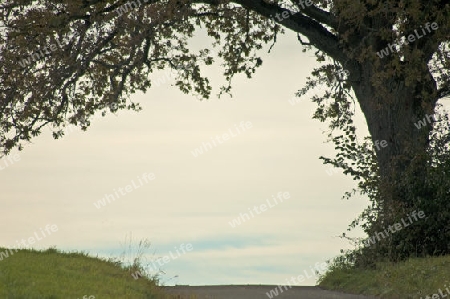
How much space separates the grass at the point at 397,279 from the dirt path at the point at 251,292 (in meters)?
0.69

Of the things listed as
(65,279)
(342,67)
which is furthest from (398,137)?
(65,279)

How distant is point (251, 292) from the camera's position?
16.0 m

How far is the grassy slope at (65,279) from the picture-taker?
11758 millimetres

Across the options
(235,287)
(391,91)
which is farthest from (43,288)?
(391,91)

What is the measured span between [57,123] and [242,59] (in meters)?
8.03

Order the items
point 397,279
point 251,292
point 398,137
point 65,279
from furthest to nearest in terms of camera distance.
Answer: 1. point 398,137
2. point 251,292
3. point 397,279
4. point 65,279

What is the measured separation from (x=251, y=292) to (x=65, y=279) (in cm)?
514

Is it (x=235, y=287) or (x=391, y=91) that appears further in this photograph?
(x=391, y=91)

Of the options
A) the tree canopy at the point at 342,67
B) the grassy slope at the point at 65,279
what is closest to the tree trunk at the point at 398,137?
the tree canopy at the point at 342,67

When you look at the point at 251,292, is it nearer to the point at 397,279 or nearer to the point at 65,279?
the point at 397,279

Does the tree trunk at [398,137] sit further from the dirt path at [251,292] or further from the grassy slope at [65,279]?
the grassy slope at [65,279]

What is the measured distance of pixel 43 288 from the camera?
1190 centimetres

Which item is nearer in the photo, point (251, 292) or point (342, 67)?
point (251, 292)

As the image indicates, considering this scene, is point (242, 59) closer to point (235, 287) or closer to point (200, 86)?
point (200, 86)
